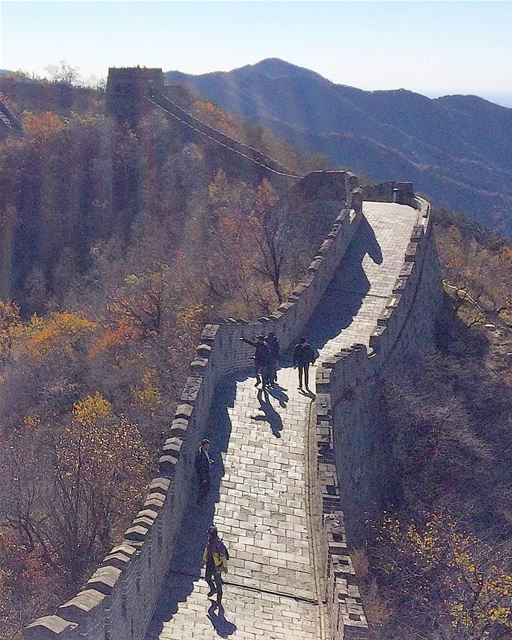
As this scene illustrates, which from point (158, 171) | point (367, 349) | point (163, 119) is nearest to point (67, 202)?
point (158, 171)

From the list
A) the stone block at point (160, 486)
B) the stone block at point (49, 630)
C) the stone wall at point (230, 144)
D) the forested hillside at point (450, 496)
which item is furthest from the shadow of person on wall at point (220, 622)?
the stone wall at point (230, 144)

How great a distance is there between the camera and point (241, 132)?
47.8m

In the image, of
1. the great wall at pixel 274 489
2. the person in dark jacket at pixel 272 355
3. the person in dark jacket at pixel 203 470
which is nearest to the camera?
the great wall at pixel 274 489

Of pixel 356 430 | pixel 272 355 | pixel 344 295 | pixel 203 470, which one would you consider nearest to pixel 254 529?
pixel 203 470

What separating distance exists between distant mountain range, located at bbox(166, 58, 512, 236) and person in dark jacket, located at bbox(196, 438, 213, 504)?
9639cm

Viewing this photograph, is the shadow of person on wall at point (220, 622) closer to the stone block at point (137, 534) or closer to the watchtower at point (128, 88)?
the stone block at point (137, 534)

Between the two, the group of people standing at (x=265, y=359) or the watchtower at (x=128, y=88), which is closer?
the group of people standing at (x=265, y=359)

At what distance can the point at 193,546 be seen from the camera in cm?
961

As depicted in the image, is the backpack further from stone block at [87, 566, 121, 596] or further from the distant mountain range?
the distant mountain range

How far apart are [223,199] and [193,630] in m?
28.4

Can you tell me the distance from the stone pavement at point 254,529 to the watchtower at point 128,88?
33.4 m

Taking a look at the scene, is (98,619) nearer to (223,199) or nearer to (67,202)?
(223,199)

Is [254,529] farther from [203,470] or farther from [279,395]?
[279,395]

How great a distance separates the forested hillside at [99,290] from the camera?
1433 cm
